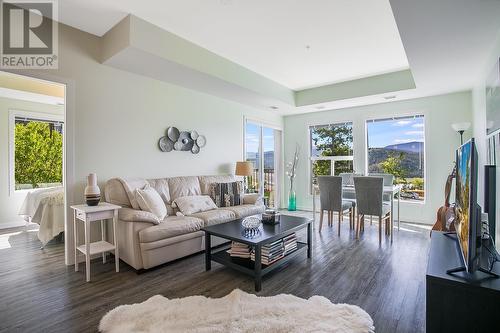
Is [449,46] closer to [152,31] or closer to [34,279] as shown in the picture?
[152,31]

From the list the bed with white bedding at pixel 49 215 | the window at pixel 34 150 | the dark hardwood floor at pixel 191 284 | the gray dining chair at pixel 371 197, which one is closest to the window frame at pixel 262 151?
the gray dining chair at pixel 371 197

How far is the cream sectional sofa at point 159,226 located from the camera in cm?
274

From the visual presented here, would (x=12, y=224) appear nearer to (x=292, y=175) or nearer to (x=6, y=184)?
(x=6, y=184)

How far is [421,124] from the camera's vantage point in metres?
4.97

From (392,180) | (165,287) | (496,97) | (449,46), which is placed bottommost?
(165,287)

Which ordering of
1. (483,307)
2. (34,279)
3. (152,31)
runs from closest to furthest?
(483,307)
(34,279)
(152,31)

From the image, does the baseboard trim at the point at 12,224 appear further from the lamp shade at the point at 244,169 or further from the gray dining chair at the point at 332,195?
the gray dining chair at the point at 332,195

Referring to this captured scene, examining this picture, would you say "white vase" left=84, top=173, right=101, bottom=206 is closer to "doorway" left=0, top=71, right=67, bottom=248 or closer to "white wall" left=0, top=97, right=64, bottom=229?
"doorway" left=0, top=71, right=67, bottom=248

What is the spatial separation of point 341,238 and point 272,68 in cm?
298

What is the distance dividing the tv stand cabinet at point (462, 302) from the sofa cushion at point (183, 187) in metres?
3.15

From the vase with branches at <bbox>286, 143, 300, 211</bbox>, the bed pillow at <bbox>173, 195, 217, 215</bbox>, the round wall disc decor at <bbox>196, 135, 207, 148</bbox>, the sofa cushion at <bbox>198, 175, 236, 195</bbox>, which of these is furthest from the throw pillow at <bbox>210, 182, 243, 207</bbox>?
the vase with branches at <bbox>286, 143, 300, 211</bbox>

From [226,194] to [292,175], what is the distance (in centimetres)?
264

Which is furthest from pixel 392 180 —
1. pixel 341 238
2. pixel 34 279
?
pixel 34 279

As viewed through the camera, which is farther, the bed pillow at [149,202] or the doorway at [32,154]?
the doorway at [32,154]
